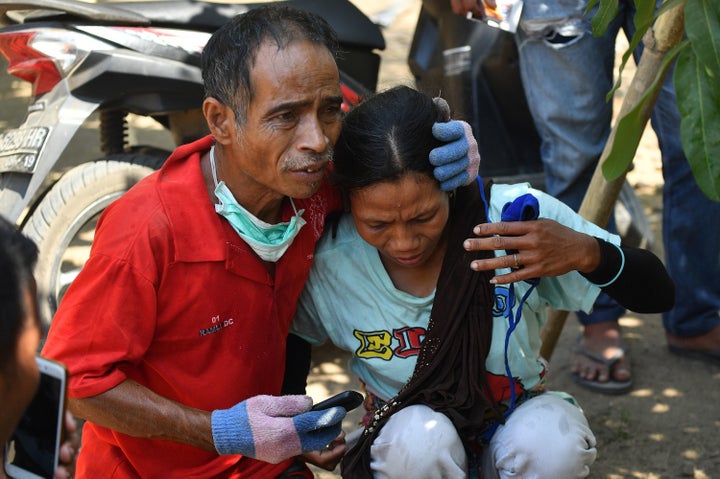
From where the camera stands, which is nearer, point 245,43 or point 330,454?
point 245,43

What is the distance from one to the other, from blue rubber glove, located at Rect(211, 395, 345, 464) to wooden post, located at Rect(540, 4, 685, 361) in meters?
0.92

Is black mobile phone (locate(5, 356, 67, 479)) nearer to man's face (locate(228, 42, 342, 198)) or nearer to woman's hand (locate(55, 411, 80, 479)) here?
woman's hand (locate(55, 411, 80, 479))

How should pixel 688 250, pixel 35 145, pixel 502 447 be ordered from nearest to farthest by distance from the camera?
pixel 502 447 < pixel 35 145 < pixel 688 250

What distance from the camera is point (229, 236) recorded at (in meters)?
2.30

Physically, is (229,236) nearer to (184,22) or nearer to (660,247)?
(184,22)

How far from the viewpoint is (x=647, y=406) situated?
3477 mm

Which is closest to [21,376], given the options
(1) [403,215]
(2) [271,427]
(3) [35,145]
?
(2) [271,427]

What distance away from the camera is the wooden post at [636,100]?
2500mm

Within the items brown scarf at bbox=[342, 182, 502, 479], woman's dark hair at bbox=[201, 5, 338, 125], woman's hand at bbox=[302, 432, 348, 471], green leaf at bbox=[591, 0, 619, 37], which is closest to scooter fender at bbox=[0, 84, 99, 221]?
woman's dark hair at bbox=[201, 5, 338, 125]

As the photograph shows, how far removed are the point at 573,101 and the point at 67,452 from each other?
7.47 ft

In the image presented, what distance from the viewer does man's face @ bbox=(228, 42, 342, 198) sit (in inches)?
85.9

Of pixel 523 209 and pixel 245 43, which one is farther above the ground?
pixel 245 43

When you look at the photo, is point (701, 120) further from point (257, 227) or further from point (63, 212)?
point (63, 212)

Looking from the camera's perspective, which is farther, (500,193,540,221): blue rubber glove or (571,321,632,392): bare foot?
(571,321,632,392): bare foot
